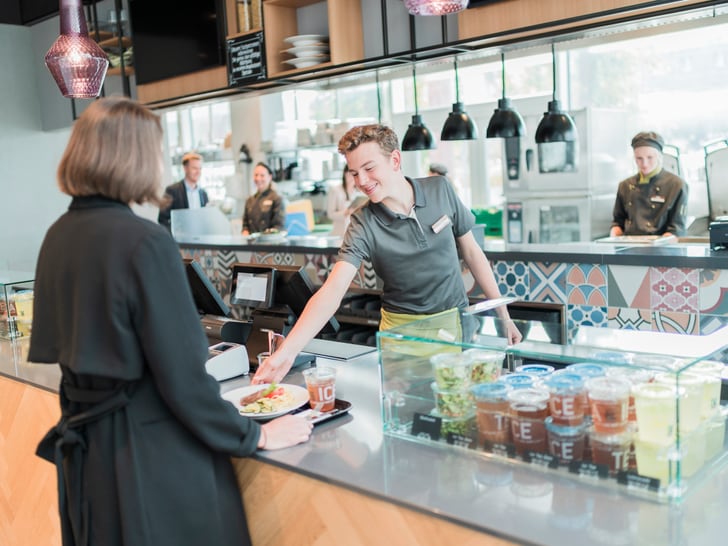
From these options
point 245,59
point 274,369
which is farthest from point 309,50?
point 274,369

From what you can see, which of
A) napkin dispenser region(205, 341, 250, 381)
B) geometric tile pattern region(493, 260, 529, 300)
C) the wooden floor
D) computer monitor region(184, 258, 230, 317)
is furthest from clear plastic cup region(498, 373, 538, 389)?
geometric tile pattern region(493, 260, 529, 300)

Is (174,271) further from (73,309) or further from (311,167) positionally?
(311,167)

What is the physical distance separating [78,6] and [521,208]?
5167mm

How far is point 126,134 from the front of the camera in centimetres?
156

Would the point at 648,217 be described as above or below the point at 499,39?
below

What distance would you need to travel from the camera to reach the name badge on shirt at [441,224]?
2.80m

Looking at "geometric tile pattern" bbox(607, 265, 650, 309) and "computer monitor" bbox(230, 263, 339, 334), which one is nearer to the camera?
"computer monitor" bbox(230, 263, 339, 334)

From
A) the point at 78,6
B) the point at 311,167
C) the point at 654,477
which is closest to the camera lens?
the point at 654,477

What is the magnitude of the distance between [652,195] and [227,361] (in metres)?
4.46

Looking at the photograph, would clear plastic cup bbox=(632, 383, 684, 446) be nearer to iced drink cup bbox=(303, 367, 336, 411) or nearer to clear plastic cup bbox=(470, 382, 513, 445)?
clear plastic cup bbox=(470, 382, 513, 445)

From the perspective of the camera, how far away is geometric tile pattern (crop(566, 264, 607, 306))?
163 inches

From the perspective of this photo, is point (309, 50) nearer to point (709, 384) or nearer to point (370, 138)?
point (370, 138)

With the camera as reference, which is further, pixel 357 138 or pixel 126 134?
pixel 357 138

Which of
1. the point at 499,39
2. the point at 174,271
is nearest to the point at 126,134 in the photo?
Answer: the point at 174,271
